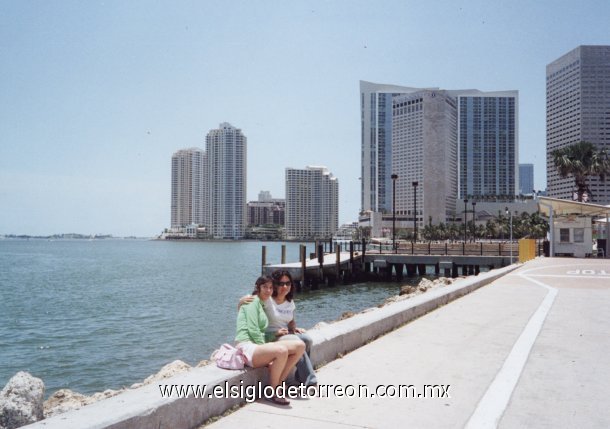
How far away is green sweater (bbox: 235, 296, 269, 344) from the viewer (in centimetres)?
563

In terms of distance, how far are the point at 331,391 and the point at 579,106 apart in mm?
180187

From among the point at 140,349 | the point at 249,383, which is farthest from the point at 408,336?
the point at 140,349

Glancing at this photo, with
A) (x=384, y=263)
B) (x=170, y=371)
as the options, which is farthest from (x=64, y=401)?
(x=384, y=263)

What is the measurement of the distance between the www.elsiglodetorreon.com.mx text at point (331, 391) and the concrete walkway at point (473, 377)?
1.3 inches

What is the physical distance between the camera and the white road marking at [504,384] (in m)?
4.86

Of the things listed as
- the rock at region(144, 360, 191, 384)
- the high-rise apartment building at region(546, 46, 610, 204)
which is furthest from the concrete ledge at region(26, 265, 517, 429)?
the high-rise apartment building at region(546, 46, 610, 204)

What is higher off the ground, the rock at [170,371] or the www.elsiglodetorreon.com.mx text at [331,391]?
the www.elsiglodetorreon.com.mx text at [331,391]

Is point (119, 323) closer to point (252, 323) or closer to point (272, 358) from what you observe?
point (252, 323)

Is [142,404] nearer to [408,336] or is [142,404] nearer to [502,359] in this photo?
[502,359]

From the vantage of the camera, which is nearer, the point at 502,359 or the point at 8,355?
the point at 502,359

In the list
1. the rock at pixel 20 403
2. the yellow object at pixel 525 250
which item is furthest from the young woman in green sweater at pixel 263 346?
the yellow object at pixel 525 250

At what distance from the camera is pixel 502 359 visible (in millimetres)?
7172

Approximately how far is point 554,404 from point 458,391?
3.06 ft

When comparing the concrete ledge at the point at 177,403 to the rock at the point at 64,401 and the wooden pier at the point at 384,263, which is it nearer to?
the rock at the point at 64,401
